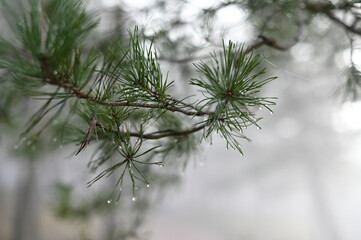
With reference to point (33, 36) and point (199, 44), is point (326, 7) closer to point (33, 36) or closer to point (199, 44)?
point (199, 44)

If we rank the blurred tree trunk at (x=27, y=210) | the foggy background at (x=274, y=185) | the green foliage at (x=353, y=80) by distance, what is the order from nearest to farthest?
the green foliage at (x=353, y=80) → the blurred tree trunk at (x=27, y=210) → the foggy background at (x=274, y=185)

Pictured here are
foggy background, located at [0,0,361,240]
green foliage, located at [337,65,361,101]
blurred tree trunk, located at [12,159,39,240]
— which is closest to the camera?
green foliage, located at [337,65,361,101]

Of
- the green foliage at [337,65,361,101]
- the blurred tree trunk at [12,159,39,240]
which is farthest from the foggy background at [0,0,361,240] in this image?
the green foliage at [337,65,361,101]

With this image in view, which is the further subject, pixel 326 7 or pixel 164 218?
pixel 164 218

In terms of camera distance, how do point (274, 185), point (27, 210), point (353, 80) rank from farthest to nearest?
point (274, 185) < point (27, 210) < point (353, 80)

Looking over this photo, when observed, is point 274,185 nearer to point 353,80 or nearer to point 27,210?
point 27,210

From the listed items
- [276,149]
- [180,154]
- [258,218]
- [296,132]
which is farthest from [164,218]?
[180,154]

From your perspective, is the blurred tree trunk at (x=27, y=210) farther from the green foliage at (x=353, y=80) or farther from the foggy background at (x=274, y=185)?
the green foliage at (x=353, y=80)

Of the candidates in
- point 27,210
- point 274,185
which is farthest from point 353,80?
point 274,185

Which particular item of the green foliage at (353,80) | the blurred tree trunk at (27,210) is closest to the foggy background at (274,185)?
the blurred tree trunk at (27,210)

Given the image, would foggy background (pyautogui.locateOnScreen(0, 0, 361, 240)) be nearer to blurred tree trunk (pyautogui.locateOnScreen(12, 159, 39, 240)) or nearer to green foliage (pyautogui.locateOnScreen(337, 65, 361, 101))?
blurred tree trunk (pyautogui.locateOnScreen(12, 159, 39, 240))

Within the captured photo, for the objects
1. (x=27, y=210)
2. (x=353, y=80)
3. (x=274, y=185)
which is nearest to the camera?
(x=353, y=80)
